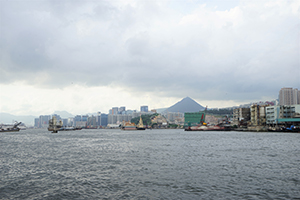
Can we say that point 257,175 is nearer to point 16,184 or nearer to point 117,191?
point 117,191

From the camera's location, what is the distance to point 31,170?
3353 centimetres

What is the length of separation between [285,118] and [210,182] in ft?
563

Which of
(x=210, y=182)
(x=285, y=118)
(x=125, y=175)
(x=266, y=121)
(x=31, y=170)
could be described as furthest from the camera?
(x=266, y=121)

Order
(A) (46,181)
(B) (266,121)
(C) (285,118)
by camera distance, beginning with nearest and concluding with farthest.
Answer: (A) (46,181) < (C) (285,118) < (B) (266,121)

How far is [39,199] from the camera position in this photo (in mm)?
20266

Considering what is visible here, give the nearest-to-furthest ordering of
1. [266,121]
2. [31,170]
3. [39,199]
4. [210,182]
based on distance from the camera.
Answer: [39,199] < [210,182] < [31,170] < [266,121]

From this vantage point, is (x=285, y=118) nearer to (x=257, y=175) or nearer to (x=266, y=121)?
(x=266, y=121)

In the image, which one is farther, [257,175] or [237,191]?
[257,175]

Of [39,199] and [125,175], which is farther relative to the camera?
[125,175]

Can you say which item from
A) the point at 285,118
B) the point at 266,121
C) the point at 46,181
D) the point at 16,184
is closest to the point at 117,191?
the point at 46,181

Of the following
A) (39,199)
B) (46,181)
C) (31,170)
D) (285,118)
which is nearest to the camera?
(39,199)

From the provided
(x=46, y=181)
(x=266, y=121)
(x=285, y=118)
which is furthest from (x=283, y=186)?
(x=266, y=121)

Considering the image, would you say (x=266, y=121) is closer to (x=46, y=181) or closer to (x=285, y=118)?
(x=285, y=118)

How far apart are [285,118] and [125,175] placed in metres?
173
